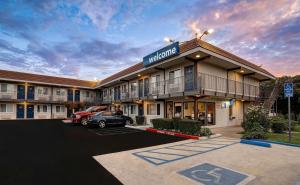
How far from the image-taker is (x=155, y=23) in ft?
53.3

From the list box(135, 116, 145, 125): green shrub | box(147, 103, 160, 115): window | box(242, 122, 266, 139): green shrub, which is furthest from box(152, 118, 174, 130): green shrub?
box(242, 122, 266, 139): green shrub

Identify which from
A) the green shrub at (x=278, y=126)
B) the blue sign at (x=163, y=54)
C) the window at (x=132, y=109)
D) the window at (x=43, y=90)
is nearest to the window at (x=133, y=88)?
the window at (x=132, y=109)

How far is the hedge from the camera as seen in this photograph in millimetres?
11430

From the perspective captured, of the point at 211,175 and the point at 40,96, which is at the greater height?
the point at 40,96

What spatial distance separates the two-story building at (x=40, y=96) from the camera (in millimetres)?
29344

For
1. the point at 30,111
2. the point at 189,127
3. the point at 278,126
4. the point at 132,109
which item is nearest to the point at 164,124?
the point at 189,127

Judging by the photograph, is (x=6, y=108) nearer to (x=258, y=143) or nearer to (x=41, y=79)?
(x=41, y=79)

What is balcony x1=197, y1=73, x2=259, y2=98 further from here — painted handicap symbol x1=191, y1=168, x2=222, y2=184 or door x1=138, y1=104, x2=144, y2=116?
door x1=138, y1=104, x2=144, y2=116

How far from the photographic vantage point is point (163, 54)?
15.7 meters

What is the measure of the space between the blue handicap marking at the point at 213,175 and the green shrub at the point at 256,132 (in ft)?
19.6

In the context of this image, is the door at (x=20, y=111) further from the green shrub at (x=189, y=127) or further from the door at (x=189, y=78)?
the green shrub at (x=189, y=127)

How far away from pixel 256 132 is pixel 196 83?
5.73 metres

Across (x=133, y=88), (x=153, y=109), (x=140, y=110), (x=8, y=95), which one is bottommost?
(x=140, y=110)

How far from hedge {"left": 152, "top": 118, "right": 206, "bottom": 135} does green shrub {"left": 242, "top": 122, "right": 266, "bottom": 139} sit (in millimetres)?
2302
